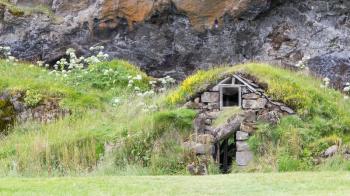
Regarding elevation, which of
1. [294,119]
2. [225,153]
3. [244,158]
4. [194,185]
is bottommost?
[225,153]

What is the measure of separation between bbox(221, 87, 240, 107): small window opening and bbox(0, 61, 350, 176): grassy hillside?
0.39 meters

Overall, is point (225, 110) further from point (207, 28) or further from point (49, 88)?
point (207, 28)

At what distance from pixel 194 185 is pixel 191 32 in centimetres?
1294

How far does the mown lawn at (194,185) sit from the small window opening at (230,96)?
4451 mm

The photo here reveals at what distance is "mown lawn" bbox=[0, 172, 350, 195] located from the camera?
11.0 meters

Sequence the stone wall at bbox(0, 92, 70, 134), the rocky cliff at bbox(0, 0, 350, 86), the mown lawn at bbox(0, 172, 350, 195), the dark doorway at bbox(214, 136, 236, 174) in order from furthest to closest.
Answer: the rocky cliff at bbox(0, 0, 350, 86)
the stone wall at bbox(0, 92, 70, 134)
the dark doorway at bbox(214, 136, 236, 174)
the mown lawn at bbox(0, 172, 350, 195)

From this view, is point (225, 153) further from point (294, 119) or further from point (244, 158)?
Result: point (294, 119)

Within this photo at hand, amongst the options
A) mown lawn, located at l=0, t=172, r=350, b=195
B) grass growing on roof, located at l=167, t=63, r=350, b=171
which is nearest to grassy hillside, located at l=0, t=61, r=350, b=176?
grass growing on roof, located at l=167, t=63, r=350, b=171

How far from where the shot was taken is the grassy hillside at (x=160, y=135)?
16.1 meters

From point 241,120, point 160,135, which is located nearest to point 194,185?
point 160,135

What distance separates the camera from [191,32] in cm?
2441

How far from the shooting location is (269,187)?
1162cm

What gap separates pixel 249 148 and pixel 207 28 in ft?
27.0

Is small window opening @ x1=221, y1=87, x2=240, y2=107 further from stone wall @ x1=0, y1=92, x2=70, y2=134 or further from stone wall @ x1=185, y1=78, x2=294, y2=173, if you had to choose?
stone wall @ x1=0, y1=92, x2=70, y2=134
